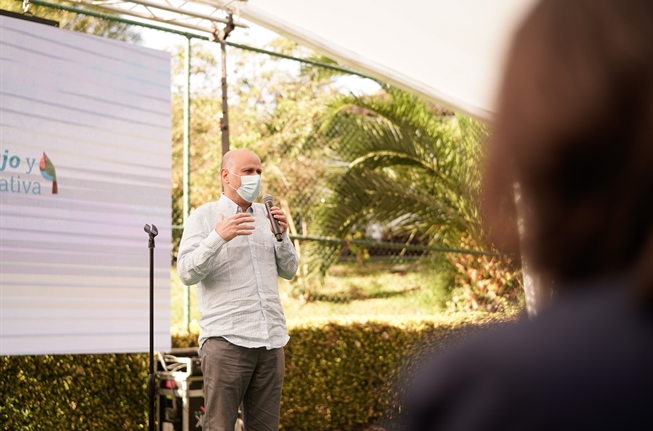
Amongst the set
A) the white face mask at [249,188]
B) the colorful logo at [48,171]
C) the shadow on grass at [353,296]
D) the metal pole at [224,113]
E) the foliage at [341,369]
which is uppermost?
the metal pole at [224,113]

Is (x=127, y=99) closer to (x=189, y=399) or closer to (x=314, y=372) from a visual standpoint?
(x=189, y=399)

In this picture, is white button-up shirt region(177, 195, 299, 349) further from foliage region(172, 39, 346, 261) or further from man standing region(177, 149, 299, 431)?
foliage region(172, 39, 346, 261)

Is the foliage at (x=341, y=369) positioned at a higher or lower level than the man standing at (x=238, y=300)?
lower

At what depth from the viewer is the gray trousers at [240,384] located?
139 inches

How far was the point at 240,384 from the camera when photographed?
3.58 m

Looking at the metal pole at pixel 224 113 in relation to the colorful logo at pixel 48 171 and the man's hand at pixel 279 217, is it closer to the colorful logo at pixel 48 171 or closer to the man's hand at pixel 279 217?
the colorful logo at pixel 48 171

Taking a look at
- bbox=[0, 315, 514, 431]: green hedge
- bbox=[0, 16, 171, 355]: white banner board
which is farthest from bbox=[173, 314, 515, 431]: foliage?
bbox=[0, 16, 171, 355]: white banner board

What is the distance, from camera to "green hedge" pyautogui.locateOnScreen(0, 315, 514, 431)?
469 cm

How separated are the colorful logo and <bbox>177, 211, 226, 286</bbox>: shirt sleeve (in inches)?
37.5

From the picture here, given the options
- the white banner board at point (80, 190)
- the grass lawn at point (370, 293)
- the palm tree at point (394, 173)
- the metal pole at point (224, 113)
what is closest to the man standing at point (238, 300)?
the white banner board at point (80, 190)

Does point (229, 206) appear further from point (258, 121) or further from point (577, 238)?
point (258, 121)

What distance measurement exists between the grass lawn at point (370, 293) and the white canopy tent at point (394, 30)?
358cm

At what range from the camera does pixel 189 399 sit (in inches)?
174

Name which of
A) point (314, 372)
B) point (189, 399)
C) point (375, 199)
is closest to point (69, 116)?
point (189, 399)
